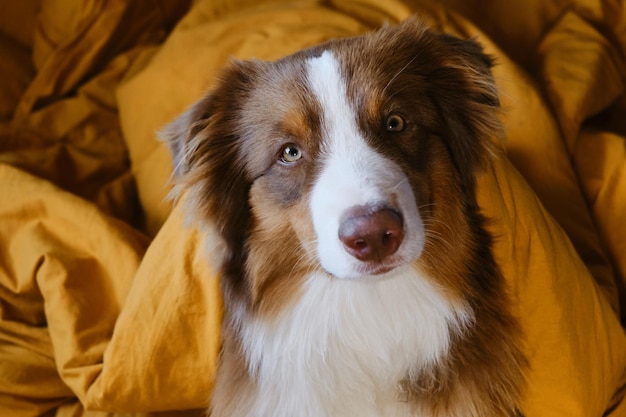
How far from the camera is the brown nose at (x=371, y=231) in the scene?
1367mm

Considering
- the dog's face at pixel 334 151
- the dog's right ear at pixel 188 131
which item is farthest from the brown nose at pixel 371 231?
the dog's right ear at pixel 188 131

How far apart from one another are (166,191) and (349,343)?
100cm

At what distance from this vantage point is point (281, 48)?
236 centimetres

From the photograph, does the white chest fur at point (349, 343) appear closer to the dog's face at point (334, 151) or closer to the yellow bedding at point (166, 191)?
the dog's face at point (334, 151)

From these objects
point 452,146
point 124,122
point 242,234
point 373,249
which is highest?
point 452,146

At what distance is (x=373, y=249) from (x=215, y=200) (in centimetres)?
49

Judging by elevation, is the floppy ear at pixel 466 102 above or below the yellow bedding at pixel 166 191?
above

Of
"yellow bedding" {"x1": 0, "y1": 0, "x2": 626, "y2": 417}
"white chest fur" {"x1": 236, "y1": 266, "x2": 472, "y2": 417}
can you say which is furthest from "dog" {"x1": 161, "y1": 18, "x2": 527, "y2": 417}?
"yellow bedding" {"x1": 0, "y1": 0, "x2": 626, "y2": 417}

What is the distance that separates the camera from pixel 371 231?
1.37m

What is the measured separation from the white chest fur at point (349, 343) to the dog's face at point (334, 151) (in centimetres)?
6

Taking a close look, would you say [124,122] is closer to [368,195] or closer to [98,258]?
[98,258]

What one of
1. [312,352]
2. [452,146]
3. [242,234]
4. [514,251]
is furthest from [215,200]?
Answer: [514,251]

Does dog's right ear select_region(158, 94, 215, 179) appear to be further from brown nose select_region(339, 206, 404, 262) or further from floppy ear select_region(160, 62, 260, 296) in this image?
brown nose select_region(339, 206, 404, 262)

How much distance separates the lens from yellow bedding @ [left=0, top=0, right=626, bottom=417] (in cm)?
186
